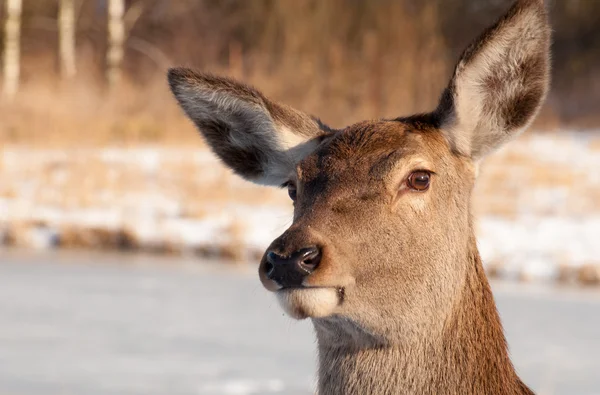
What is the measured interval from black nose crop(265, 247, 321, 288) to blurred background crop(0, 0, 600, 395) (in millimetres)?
1328

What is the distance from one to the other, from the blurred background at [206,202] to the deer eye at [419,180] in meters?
0.70

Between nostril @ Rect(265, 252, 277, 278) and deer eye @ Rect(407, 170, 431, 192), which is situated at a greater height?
deer eye @ Rect(407, 170, 431, 192)

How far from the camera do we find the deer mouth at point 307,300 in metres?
3.36

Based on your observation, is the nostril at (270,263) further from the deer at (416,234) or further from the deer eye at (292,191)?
the deer eye at (292,191)

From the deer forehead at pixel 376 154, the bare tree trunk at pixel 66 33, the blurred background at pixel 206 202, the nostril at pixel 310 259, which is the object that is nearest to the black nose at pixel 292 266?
the nostril at pixel 310 259

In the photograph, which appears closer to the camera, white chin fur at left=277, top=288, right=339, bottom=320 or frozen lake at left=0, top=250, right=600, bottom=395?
white chin fur at left=277, top=288, right=339, bottom=320

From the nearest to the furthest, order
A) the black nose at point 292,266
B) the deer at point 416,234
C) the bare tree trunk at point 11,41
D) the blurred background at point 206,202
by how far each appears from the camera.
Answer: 1. the black nose at point 292,266
2. the deer at point 416,234
3. the blurred background at point 206,202
4. the bare tree trunk at point 11,41

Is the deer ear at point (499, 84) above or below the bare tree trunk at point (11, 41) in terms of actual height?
below

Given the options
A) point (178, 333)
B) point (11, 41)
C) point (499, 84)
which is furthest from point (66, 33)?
point (499, 84)

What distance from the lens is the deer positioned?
358 centimetres

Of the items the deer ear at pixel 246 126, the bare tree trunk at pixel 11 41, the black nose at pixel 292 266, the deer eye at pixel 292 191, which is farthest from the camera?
the bare tree trunk at pixel 11 41

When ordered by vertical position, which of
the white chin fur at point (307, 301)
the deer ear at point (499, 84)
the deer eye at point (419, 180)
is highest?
the deer ear at point (499, 84)

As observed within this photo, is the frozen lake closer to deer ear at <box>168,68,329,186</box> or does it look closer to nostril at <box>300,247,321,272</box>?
deer ear at <box>168,68,329,186</box>

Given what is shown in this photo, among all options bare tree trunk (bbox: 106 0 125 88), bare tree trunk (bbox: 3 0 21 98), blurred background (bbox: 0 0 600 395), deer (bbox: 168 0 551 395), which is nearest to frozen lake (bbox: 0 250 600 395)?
blurred background (bbox: 0 0 600 395)
